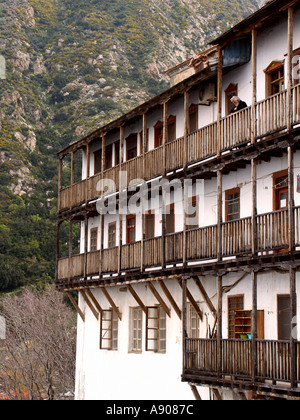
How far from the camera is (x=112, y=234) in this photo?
34.6 m

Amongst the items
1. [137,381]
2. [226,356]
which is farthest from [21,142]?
[226,356]

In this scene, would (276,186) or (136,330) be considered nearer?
(276,186)

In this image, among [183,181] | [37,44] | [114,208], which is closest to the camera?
[183,181]

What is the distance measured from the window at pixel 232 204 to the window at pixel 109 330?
385 inches

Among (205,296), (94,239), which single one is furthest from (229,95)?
(94,239)

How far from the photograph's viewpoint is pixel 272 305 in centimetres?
2286

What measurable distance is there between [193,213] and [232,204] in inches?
92.8

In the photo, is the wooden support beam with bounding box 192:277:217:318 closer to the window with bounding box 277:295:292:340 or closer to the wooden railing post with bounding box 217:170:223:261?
the wooden railing post with bounding box 217:170:223:261

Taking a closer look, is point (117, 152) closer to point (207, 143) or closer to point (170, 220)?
point (170, 220)

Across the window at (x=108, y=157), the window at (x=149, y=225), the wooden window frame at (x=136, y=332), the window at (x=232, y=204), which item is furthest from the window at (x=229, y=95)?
the window at (x=108, y=157)

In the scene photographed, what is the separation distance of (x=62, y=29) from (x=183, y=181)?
268 feet

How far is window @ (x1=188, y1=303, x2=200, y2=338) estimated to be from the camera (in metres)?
27.0

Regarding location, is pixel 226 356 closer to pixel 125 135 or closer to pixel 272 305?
pixel 272 305
